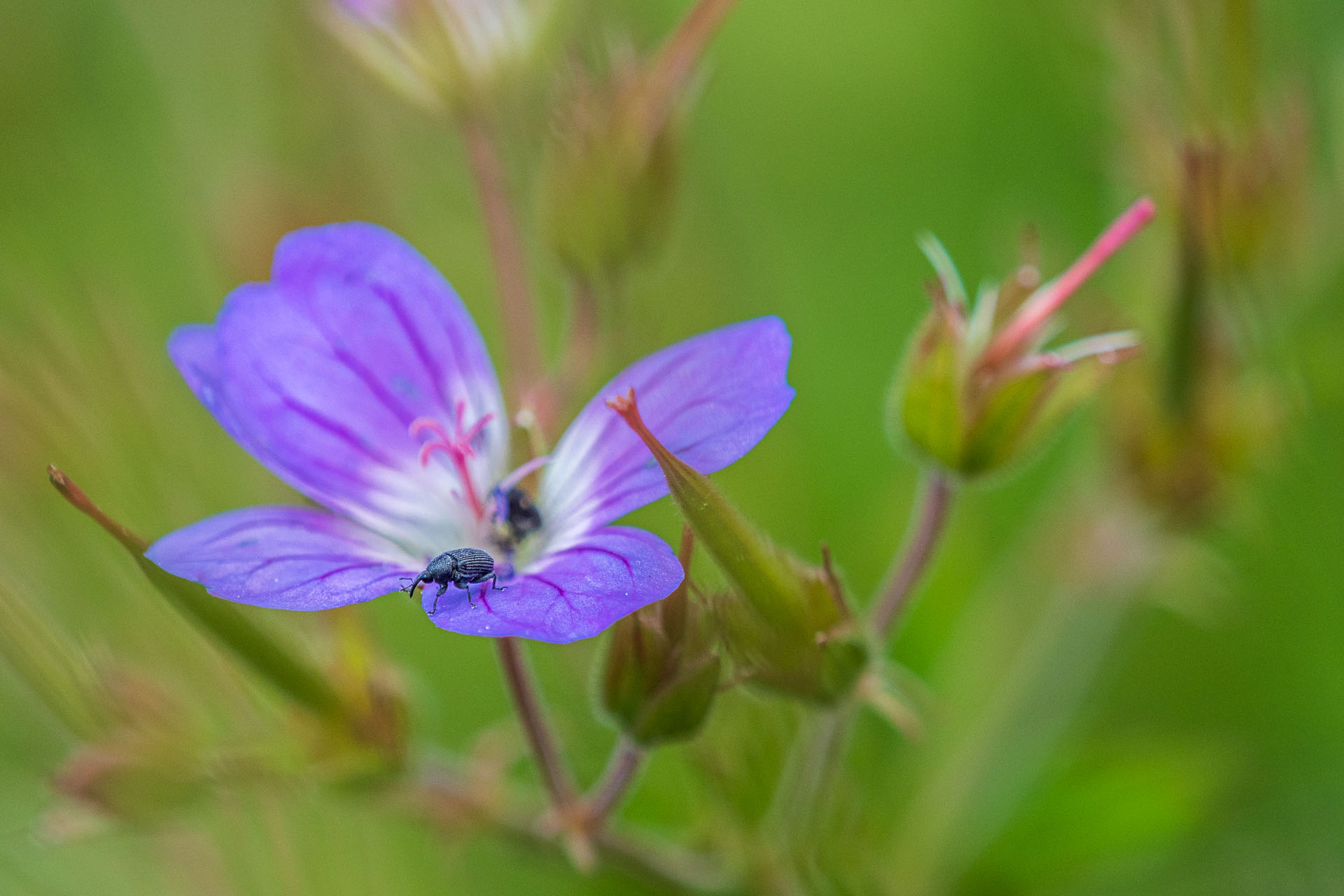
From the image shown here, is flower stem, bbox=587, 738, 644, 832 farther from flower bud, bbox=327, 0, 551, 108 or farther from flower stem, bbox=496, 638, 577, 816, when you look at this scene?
flower bud, bbox=327, 0, 551, 108

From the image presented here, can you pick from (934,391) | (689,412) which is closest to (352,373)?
(689,412)

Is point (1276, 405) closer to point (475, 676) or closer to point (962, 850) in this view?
point (962, 850)

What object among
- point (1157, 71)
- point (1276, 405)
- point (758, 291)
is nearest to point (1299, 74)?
point (1157, 71)

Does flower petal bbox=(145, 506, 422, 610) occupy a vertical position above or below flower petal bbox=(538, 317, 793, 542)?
above

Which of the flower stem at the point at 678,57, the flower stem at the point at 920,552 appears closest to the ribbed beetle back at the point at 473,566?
the flower stem at the point at 920,552

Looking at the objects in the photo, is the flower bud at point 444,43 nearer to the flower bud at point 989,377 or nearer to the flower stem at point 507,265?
the flower stem at point 507,265

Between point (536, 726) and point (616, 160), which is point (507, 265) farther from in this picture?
point (536, 726)

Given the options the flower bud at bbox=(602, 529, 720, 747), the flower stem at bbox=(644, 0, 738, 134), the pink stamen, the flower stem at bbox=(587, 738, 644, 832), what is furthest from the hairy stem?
the flower stem at bbox=(644, 0, 738, 134)
